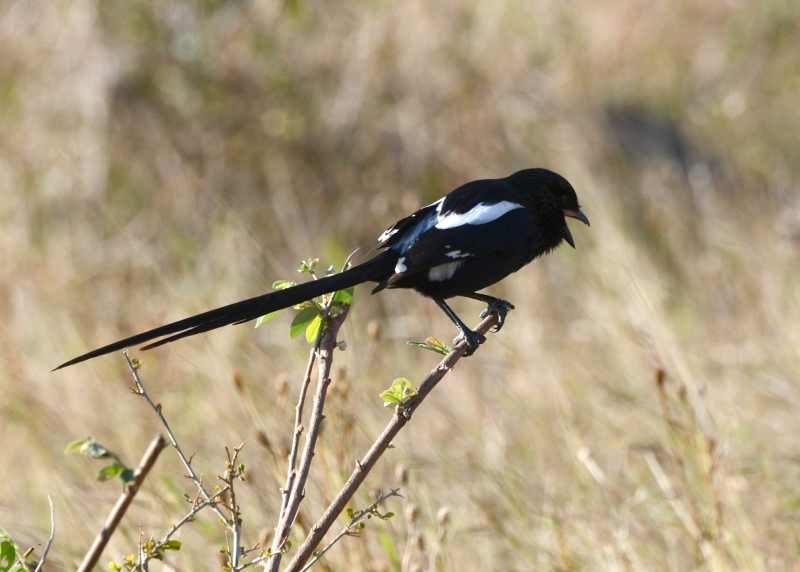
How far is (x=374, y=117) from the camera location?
22.9ft

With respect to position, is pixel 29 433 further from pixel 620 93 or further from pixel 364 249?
pixel 620 93

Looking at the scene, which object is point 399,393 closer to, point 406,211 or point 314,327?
point 314,327

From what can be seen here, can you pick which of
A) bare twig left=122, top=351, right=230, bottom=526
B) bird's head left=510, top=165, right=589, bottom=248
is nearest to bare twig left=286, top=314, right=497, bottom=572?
bare twig left=122, top=351, right=230, bottom=526

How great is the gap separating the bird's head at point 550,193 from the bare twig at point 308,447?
1.19 metres

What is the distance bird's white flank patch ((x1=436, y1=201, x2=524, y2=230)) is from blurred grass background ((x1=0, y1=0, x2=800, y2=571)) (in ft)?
1.34

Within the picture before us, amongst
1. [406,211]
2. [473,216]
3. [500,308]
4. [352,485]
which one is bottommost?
[352,485]

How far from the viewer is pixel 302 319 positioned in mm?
1783

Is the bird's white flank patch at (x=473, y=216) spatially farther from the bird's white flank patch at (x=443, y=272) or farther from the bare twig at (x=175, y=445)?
the bare twig at (x=175, y=445)

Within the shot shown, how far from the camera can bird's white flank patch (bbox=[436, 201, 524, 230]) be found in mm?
2680

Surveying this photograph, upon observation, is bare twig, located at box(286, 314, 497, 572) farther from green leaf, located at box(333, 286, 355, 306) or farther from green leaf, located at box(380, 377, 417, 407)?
green leaf, located at box(333, 286, 355, 306)

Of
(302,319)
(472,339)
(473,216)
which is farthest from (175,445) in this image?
(473,216)

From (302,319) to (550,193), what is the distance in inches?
50.4

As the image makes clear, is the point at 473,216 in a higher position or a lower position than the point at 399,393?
higher

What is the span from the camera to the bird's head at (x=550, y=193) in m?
2.88
